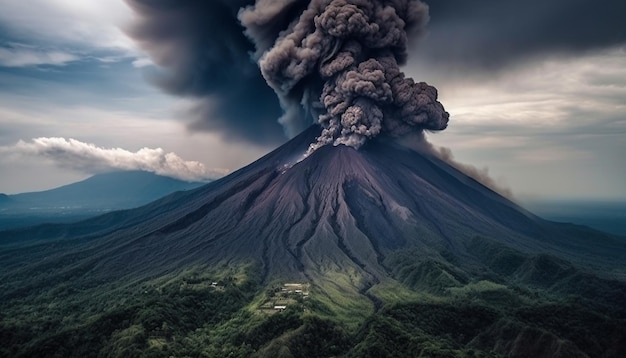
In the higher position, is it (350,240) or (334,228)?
(334,228)

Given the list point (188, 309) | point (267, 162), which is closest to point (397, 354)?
point (188, 309)

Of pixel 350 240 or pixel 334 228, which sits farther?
pixel 334 228

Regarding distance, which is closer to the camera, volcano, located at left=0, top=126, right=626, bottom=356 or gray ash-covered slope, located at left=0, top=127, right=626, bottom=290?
volcano, located at left=0, top=126, right=626, bottom=356

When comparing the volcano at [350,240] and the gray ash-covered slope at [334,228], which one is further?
the gray ash-covered slope at [334,228]
